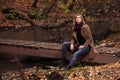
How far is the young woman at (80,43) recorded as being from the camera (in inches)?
414

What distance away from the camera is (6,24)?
22469mm

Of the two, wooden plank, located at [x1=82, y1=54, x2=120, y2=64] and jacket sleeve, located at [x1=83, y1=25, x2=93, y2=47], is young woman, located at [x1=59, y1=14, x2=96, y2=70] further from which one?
wooden plank, located at [x1=82, y1=54, x2=120, y2=64]

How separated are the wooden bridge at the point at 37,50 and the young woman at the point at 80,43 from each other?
47 centimetres

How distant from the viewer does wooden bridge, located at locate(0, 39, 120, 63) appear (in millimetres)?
11188

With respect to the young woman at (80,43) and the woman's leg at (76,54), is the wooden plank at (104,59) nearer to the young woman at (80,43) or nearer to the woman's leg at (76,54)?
the young woman at (80,43)

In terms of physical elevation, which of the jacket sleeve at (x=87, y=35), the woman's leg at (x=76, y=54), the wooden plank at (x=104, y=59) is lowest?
the wooden plank at (x=104, y=59)

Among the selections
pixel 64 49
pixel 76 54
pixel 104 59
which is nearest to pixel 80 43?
pixel 76 54

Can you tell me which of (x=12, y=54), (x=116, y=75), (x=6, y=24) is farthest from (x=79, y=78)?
(x=6, y=24)

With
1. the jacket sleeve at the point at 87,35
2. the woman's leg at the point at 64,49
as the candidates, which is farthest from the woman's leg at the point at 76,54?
the woman's leg at the point at 64,49

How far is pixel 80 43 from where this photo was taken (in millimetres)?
10922

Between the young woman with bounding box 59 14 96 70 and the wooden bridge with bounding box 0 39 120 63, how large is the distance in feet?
1.55

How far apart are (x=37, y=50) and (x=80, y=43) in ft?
7.37

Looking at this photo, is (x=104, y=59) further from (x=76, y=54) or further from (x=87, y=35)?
(x=87, y=35)

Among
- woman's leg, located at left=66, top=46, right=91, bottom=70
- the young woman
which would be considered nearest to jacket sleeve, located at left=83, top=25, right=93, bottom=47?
the young woman
